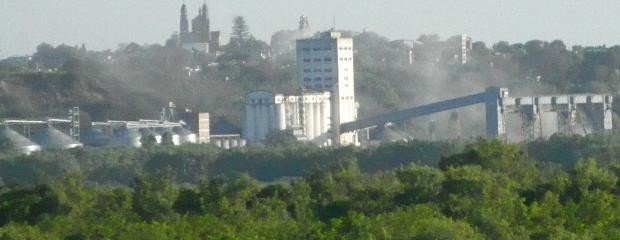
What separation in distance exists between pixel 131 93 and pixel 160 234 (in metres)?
62.5

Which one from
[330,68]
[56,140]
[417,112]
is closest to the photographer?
[56,140]

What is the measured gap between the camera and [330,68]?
3679 inches

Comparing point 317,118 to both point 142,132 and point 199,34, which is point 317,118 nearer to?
point 142,132

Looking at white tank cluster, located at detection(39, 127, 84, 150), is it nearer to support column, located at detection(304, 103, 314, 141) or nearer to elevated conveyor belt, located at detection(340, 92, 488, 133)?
support column, located at detection(304, 103, 314, 141)

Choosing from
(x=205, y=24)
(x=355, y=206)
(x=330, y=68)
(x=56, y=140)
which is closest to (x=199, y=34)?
(x=205, y=24)

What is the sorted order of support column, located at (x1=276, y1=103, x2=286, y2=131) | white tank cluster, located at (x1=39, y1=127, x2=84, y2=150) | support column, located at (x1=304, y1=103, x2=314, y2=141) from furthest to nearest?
support column, located at (x1=304, y1=103, x2=314, y2=141) < support column, located at (x1=276, y1=103, x2=286, y2=131) < white tank cluster, located at (x1=39, y1=127, x2=84, y2=150)

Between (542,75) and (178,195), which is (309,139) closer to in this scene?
(542,75)

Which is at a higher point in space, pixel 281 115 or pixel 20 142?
pixel 281 115

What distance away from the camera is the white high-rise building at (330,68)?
91.4 m

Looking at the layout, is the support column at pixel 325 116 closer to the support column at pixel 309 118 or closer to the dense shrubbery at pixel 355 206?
the support column at pixel 309 118

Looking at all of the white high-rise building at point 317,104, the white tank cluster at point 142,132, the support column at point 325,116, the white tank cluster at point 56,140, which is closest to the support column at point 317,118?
the white high-rise building at point 317,104

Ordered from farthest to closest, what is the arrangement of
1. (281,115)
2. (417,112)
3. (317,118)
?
(317,118) → (281,115) → (417,112)

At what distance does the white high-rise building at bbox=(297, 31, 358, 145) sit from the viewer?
300 ft

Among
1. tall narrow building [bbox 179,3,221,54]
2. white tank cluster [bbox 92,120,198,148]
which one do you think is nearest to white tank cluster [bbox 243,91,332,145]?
white tank cluster [bbox 92,120,198,148]
